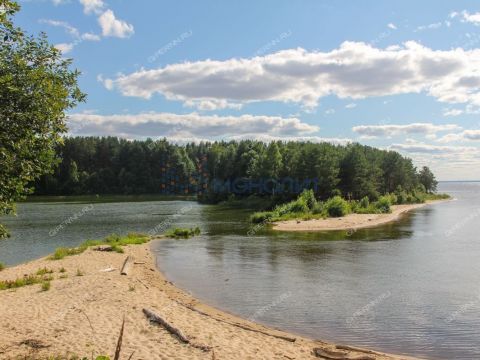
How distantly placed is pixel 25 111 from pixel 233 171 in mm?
130163

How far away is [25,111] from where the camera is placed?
11516 mm

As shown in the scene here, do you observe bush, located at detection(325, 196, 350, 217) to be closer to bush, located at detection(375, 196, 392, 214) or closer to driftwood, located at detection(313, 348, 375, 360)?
bush, located at detection(375, 196, 392, 214)

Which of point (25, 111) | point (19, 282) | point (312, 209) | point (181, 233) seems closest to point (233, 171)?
point (312, 209)

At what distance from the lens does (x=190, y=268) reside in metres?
34.5

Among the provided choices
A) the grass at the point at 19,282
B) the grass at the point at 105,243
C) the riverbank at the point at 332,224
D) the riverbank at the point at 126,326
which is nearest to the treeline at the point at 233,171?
the grass at the point at 105,243

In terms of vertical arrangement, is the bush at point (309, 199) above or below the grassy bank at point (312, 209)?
above

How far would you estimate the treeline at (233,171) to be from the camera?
4048 inches

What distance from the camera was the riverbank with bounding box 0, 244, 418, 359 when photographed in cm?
1508

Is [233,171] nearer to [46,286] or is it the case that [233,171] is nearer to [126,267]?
[126,267]

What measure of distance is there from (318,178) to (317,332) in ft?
261

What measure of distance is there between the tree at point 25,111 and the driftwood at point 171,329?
7.51m

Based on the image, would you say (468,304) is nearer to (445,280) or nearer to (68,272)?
(445,280)

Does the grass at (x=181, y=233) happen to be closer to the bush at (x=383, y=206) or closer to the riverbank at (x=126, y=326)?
the riverbank at (x=126, y=326)

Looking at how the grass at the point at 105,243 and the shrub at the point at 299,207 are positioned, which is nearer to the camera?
the grass at the point at 105,243
